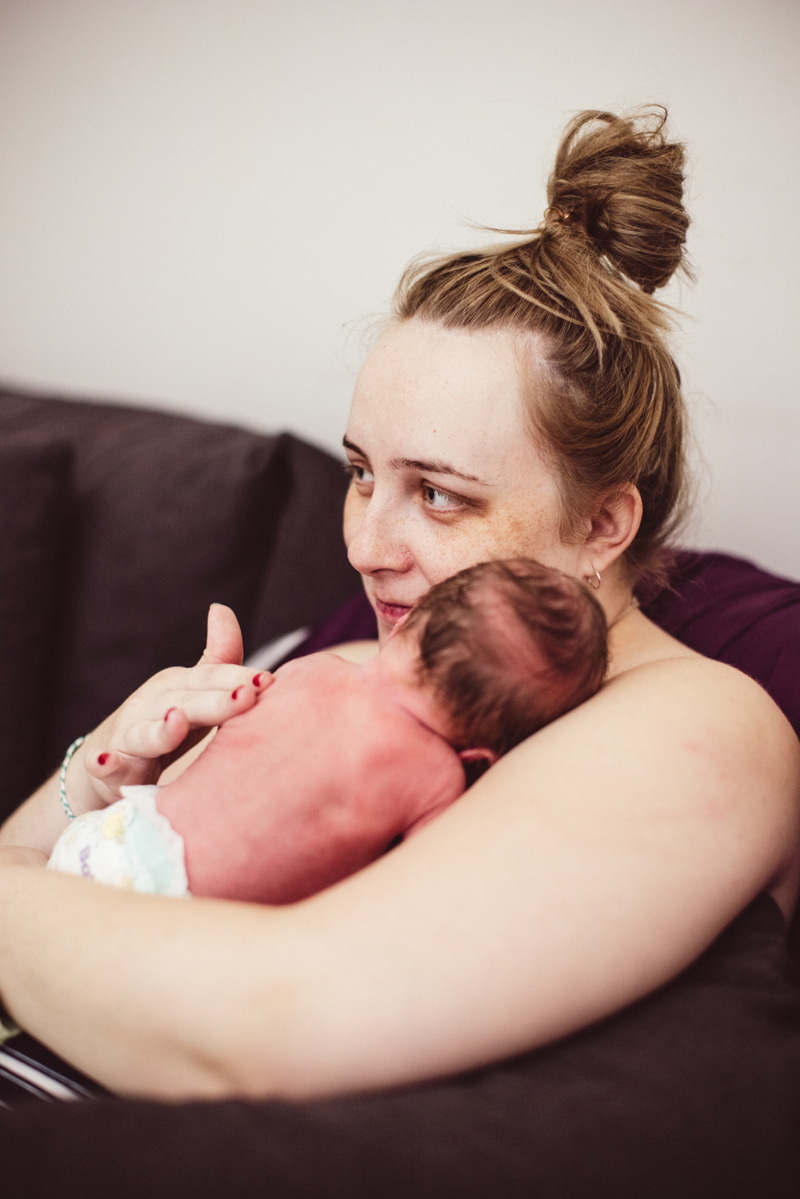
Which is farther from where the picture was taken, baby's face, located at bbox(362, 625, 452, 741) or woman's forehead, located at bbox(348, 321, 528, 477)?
woman's forehead, located at bbox(348, 321, 528, 477)

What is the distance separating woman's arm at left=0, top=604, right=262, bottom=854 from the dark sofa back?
430 mm

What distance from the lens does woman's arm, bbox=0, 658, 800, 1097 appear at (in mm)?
670

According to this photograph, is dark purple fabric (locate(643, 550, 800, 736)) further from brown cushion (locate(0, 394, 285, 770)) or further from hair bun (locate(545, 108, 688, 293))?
brown cushion (locate(0, 394, 285, 770))

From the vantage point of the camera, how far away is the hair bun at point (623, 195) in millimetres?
1143

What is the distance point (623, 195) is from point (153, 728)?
0.90 meters

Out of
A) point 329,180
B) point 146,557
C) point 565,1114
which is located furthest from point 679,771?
point 329,180

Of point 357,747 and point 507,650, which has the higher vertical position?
point 507,650

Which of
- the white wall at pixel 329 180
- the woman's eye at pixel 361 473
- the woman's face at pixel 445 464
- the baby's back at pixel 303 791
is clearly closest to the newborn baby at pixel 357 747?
the baby's back at pixel 303 791

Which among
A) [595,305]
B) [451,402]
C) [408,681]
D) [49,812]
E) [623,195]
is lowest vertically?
[49,812]

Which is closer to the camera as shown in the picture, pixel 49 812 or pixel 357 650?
pixel 49 812

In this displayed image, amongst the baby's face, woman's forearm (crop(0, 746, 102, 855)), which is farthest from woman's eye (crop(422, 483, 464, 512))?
woman's forearm (crop(0, 746, 102, 855))

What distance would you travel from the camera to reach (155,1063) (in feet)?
2.31

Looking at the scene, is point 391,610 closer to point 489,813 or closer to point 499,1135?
point 489,813

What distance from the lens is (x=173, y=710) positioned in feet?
2.92
